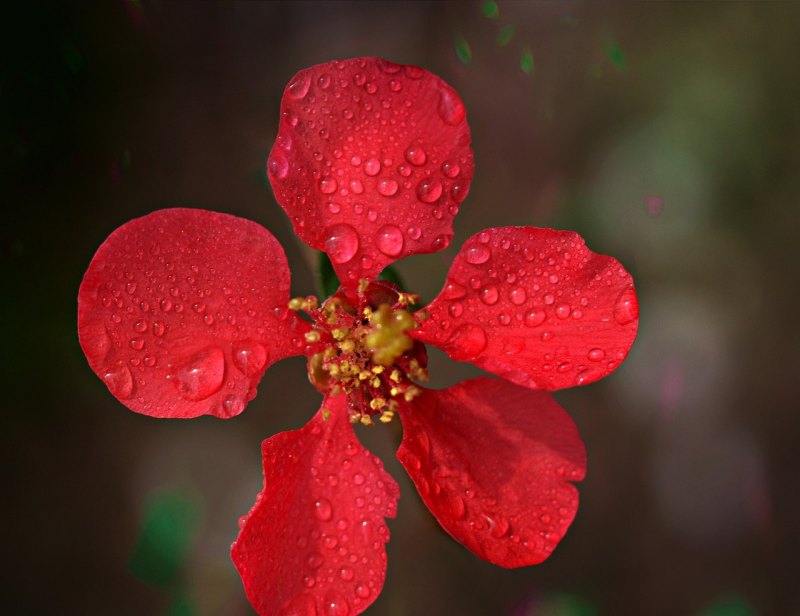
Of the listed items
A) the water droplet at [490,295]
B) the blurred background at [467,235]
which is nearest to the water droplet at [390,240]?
the water droplet at [490,295]

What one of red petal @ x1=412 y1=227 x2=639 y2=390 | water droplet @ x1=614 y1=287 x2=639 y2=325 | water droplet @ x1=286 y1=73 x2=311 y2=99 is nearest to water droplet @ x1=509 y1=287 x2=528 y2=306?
red petal @ x1=412 y1=227 x2=639 y2=390

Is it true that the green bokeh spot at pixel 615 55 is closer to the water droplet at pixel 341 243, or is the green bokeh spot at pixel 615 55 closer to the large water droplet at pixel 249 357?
the water droplet at pixel 341 243

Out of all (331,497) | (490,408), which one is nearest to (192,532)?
(331,497)

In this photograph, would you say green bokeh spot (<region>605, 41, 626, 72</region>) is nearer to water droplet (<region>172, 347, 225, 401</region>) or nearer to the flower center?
the flower center

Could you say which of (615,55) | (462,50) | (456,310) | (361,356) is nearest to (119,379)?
(361,356)

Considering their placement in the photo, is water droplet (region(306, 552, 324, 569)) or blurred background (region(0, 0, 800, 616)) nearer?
water droplet (region(306, 552, 324, 569))

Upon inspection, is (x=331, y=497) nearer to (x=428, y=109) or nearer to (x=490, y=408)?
(x=490, y=408)

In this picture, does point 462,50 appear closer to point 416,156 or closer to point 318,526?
point 416,156

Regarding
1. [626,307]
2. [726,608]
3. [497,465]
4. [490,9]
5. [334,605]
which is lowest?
[726,608]
